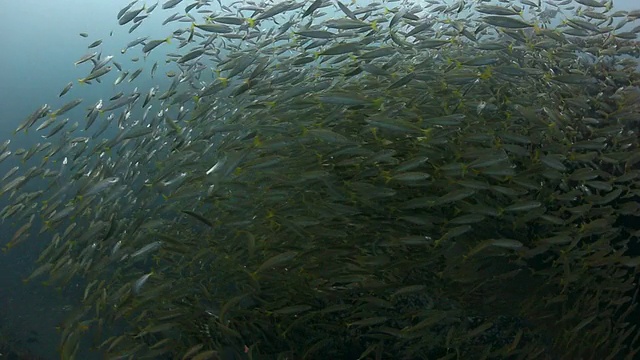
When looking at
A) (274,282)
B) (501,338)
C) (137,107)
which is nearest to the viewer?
(274,282)

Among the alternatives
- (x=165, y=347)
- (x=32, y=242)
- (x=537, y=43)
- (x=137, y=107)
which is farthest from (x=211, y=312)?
(x=137, y=107)

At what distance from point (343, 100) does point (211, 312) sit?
1069mm

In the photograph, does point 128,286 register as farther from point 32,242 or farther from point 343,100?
point 32,242

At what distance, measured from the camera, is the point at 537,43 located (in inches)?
127

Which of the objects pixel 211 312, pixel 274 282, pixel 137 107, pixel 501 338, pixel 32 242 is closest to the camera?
pixel 211 312

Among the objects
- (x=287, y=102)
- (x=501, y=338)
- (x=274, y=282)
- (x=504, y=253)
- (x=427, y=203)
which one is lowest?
(x=501, y=338)

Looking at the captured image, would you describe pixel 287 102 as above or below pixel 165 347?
above

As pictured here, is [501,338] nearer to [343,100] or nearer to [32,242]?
[343,100]

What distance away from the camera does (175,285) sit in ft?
9.15

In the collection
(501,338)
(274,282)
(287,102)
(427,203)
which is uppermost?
(287,102)

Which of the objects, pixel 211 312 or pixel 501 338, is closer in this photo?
pixel 211 312

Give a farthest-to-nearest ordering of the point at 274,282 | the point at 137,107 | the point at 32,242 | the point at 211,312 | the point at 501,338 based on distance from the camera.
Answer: the point at 137,107
the point at 32,242
the point at 501,338
the point at 274,282
the point at 211,312

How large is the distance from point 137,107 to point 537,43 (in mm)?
4414

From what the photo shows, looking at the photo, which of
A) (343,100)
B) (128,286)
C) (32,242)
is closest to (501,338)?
(343,100)
